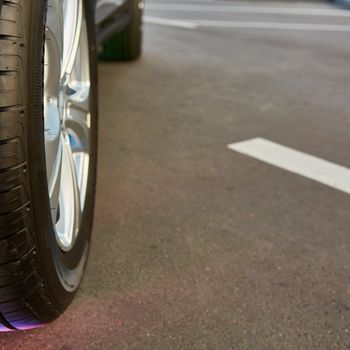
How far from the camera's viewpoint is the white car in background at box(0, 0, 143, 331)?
108 centimetres

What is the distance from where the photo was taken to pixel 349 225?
6.92 ft

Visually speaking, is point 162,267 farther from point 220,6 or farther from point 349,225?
point 220,6

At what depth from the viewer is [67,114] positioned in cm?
167

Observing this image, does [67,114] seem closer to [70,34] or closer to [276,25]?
[70,34]

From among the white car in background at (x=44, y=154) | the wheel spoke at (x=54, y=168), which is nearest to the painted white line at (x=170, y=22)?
the white car in background at (x=44, y=154)

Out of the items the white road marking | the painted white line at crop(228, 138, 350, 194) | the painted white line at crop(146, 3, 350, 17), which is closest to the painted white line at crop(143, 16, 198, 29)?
the white road marking

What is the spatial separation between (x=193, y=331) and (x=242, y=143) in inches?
61.0

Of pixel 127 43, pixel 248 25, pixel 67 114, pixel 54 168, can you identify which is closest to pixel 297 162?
pixel 67 114

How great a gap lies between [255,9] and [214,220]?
23.0 ft

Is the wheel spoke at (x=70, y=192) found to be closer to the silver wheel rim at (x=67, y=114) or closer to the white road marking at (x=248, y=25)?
the silver wheel rim at (x=67, y=114)

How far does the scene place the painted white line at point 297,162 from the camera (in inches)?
98.2

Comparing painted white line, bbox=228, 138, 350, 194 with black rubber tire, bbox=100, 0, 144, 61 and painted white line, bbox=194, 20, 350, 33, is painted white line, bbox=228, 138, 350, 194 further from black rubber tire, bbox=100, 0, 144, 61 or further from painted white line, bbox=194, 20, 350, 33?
painted white line, bbox=194, 20, 350, 33

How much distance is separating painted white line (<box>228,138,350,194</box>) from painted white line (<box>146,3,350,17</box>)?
5541 millimetres

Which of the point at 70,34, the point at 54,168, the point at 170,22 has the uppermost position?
the point at 70,34
